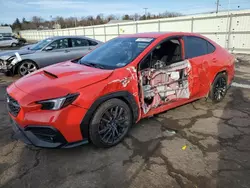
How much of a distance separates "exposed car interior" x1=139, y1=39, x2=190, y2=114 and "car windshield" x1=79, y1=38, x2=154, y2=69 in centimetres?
23

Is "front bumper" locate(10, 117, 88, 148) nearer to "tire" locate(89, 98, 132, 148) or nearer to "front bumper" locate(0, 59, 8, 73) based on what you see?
"tire" locate(89, 98, 132, 148)

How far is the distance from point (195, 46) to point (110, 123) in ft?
7.88

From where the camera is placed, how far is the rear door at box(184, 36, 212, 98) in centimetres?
399

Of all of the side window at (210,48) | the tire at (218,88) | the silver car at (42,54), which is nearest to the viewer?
the side window at (210,48)

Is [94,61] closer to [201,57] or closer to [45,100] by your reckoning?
[45,100]

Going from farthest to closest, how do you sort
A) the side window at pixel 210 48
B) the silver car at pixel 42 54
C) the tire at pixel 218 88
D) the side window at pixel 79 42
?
the side window at pixel 79 42
the silver car at pixel 42 54
the tire at pixel 218 88
the side window at pixel 210 48

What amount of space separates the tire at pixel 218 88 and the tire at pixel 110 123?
2369 mm

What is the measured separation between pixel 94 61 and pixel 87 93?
3.83ft

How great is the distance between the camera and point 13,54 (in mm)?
7516

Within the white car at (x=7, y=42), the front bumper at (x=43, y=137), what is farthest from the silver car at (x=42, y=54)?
the white car at (x=7, y=42)

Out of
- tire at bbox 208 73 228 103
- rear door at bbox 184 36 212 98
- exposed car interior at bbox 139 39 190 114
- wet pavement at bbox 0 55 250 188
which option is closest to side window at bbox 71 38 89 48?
wet pavement at bbox 0 55 250 188

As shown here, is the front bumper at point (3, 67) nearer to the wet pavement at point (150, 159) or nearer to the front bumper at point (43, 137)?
the wet pavement at point (150, 159)

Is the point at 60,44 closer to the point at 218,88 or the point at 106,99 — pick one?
the point at 218,88

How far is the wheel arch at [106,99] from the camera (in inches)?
106
